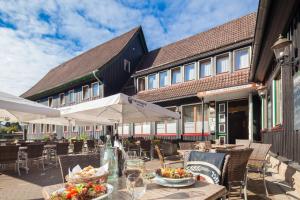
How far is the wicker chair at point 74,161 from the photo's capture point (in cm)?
296

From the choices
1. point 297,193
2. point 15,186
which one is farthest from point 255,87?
point 15,186

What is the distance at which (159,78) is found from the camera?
1567 cm

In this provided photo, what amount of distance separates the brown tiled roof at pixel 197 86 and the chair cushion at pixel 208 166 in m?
8.04

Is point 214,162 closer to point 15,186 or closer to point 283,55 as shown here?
point 283,55

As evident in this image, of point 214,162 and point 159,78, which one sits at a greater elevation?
point 159,78

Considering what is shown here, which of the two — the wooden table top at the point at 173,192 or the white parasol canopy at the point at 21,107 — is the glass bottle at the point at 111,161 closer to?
the wooden table top at the point at 173,192

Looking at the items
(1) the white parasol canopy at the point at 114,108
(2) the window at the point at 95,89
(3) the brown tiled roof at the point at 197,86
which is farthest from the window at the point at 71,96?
(1) the white parasol canopy at the point at 114,108

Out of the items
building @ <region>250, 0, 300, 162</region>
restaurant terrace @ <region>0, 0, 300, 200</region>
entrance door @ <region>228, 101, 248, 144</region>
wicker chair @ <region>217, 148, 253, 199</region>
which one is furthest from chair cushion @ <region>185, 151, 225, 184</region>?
entrance door @ <region>228, 101, 248, 144</region>

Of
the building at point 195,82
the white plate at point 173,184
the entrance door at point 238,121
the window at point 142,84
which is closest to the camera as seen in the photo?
the white plate at point 173,184

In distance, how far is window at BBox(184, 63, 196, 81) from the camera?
45.9 feet

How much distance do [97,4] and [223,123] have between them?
766 centimetres

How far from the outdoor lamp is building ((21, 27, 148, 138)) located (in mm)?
13961

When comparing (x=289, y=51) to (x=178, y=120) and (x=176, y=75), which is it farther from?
(x=176, y=75)

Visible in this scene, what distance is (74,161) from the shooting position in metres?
3.08
